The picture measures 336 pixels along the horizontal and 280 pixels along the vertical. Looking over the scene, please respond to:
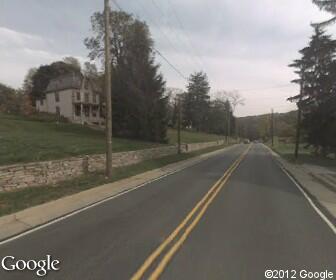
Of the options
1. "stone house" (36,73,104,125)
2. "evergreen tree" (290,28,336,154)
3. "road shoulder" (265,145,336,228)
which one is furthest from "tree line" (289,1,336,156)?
"stone house" (36,73,104,125)

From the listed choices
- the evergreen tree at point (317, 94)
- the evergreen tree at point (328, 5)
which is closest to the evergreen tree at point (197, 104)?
the evergreen tree at point (317, 94)

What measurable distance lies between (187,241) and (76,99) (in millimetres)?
58104

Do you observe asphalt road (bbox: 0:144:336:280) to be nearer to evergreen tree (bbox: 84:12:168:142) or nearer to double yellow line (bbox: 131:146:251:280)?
double yellow line (bbox: 131:146:251:280)

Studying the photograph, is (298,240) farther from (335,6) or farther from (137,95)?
(137,95)

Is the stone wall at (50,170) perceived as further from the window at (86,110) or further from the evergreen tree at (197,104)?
the evergreen tree at (197,104)

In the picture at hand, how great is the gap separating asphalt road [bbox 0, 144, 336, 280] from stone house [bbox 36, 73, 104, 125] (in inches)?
2052

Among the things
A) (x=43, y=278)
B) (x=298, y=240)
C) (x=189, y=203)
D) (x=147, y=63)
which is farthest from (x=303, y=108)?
(x=43, y=278)

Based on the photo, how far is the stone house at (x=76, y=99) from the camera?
63938 millimetres

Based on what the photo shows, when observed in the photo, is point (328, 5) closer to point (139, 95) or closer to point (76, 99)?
point (139, 95)

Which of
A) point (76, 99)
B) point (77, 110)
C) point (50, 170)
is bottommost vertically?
point (50, 170)

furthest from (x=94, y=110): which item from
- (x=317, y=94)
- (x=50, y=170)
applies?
(x=50, y=170)

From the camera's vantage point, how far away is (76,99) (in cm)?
6384

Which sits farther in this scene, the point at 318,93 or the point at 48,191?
the point at 318,93

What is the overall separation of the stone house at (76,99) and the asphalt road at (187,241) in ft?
171
